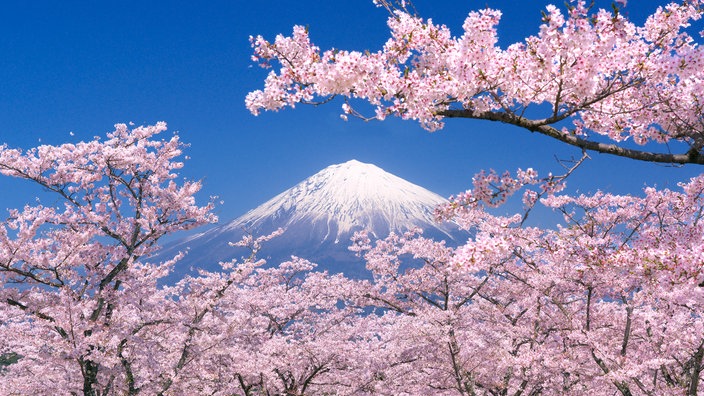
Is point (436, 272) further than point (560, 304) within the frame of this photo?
Yes

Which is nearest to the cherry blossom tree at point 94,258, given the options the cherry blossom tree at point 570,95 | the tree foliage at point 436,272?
the tree foliage at point 436,272

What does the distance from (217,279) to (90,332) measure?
4423 mm

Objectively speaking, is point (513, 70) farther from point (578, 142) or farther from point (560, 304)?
point (560, 304)

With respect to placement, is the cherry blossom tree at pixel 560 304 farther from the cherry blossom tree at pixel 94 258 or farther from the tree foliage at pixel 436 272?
the cherry blossom tree at pixel 94 258

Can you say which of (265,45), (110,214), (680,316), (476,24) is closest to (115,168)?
(110,214)

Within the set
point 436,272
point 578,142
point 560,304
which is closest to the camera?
point 578,142

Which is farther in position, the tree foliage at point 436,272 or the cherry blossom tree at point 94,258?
the cherry blossom tree at point 94,258

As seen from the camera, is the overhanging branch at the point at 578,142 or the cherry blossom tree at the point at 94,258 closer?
the overhanging branch at the point at 578,142

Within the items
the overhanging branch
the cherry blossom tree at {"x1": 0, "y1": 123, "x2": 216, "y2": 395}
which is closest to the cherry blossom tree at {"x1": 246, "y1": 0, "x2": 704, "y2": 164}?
the overhanging branch

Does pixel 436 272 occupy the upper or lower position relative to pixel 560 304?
upper

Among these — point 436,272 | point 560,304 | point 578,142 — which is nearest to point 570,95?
point 578,142

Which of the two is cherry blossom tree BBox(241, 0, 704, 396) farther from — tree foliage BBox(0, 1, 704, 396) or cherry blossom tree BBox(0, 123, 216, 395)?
cherry blossom tree BBox(0, 123, 216, 395)

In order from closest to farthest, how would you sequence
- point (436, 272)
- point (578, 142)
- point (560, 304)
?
point (578, 142), point (560, 304), point (436, 272)

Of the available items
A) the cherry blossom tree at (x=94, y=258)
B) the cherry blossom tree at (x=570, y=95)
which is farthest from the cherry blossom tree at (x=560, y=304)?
the cherry blossom tree at (x=94, y=258)
